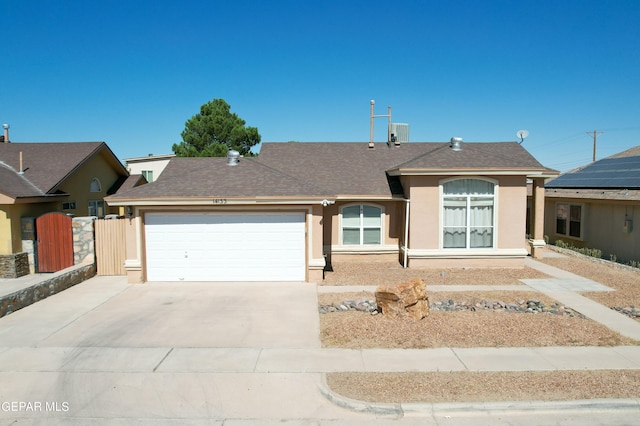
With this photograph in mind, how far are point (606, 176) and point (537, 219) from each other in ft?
18.7

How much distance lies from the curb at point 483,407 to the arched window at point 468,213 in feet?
29.2

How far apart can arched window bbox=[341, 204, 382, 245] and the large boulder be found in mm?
6570

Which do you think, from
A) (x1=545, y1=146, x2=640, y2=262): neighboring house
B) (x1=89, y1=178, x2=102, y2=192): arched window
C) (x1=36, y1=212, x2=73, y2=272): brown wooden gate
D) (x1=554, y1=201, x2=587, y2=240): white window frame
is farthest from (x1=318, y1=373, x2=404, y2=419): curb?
(x1=89, y1=178, x2=102, y2=192): arched window

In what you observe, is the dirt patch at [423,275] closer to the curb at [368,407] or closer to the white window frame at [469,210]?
the white window frame at [469,210]

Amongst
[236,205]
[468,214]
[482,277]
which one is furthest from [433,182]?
[236,205]

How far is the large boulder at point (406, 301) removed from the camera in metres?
8.81

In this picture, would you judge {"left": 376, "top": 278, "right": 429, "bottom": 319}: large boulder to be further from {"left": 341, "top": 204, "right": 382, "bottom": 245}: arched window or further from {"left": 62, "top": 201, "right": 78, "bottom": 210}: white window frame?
{"left": 62, "top": 201, "right": 78, "bottom": 210}: white window frame

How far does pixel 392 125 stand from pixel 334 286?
10.3 m

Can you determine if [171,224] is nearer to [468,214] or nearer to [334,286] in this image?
[334,286]

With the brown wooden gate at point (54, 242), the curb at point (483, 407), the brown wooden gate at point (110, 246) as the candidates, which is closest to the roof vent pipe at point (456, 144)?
the curb at point (483, 407)

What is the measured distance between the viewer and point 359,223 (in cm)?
1562

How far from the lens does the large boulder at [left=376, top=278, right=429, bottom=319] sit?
881 cm

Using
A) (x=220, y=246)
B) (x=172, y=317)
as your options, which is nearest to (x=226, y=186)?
(x=220, y=246)

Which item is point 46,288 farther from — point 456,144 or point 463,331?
point 456,144
